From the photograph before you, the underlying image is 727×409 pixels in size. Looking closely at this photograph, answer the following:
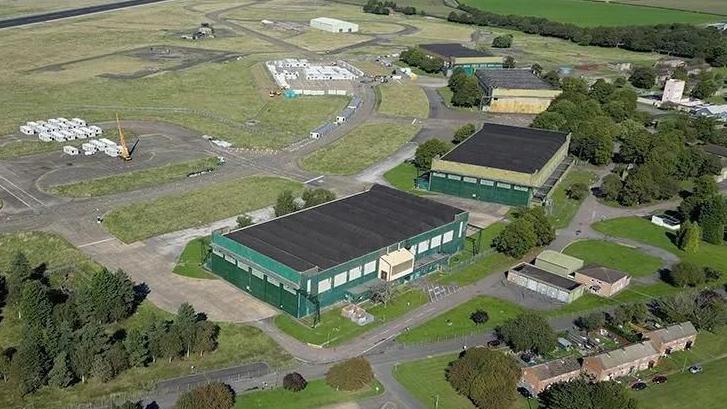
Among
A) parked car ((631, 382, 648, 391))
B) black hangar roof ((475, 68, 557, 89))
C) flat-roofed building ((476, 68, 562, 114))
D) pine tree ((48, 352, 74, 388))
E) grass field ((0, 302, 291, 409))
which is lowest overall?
grass field ((0, 302, 291, 409))

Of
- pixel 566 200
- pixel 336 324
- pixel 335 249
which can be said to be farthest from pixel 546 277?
pixel 566 200

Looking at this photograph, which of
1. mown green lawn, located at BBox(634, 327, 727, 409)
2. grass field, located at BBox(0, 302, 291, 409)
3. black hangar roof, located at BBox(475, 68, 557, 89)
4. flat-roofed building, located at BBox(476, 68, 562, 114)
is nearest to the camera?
grass field, located at BBox(0, 302, 291, 409)

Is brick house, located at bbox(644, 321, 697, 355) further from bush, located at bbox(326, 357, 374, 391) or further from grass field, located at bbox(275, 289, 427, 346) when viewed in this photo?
bush, located at bbox(326, 357, 374, 391)

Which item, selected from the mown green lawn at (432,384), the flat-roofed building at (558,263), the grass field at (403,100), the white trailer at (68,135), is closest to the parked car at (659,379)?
the mown green lawn at (432,384)

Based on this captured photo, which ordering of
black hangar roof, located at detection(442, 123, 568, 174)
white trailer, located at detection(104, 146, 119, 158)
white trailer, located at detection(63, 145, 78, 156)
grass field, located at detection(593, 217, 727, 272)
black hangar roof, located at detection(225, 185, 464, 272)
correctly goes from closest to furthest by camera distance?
black hangar roof, located at detection(225, 185, 464, 272) < grass field, located at detection(593, 217, 727, 272) < black hangar roof, located at detection(442, 123, 568, 174) < white trailer, located at detection(63, 145, 78, 156) < white trailer, located at detection(104, 146, 119, 158)

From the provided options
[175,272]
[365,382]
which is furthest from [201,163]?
[365,382]

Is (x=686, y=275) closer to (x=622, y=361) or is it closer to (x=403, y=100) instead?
(x=622, y=361)

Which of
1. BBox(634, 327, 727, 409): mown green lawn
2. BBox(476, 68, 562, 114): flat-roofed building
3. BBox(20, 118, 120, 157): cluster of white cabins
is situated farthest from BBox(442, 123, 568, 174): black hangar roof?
BBox(20, 118, 120, 157): cluster of white cabins

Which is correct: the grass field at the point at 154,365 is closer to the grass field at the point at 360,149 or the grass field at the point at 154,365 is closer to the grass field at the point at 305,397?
the grass field at the point at 305,397
